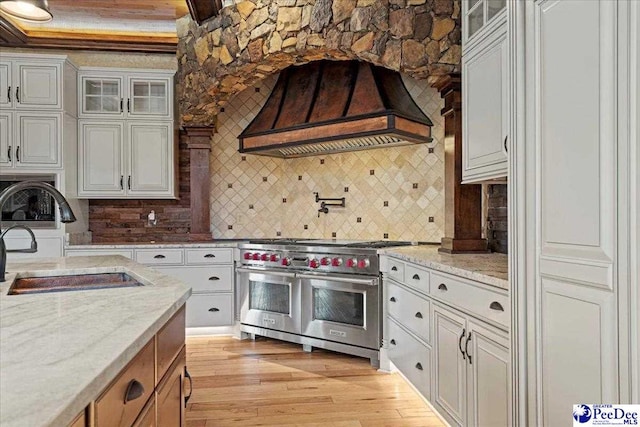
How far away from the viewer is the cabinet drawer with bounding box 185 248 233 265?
4387 millimetres

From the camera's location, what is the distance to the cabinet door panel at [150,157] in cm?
461

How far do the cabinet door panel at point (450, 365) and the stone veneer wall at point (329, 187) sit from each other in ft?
4.95

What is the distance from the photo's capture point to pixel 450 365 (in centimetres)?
242

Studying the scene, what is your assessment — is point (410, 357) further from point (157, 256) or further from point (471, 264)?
point (157, 256)

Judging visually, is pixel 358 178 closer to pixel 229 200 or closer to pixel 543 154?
pixel 229 200

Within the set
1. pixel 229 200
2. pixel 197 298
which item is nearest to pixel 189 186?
pixel 229 200

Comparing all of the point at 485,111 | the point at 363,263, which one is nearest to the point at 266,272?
the point at 363,263

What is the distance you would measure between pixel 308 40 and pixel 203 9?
104 cm

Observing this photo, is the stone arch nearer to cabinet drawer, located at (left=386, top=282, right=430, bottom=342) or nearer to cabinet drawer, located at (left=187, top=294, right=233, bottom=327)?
cabinet drawer, located at (left=386, top=282, right=430, bottom=342)

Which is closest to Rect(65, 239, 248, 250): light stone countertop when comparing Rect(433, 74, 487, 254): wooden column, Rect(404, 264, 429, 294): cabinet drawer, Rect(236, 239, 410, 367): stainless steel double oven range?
Rect(236, 239, 410, 367): stainless steel double oven range

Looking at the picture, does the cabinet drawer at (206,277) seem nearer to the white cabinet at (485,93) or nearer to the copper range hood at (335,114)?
the copper range hood at (335,114)

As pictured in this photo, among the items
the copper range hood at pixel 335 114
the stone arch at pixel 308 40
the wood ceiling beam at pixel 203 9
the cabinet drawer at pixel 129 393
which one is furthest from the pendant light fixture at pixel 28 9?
the copper range hood at pixel 335 114

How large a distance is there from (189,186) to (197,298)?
4.26 feet

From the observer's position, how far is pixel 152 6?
14.0 ft
